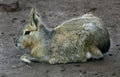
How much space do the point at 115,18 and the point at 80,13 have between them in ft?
3.14

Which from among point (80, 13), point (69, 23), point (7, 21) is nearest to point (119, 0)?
point (80, 13)

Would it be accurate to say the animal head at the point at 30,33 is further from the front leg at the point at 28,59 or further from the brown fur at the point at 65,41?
the front leg at the point at 28,59

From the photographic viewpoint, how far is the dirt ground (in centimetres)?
810

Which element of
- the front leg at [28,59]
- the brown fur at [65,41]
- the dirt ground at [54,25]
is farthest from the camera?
the front leg at [28,59]

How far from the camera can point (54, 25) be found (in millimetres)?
10977

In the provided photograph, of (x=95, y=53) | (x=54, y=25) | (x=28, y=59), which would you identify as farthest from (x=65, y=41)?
(x=54, y=25)

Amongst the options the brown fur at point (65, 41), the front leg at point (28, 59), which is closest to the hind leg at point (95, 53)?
the brown fur at point (65, 41)

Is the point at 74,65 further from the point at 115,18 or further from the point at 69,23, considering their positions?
the point at 115,18

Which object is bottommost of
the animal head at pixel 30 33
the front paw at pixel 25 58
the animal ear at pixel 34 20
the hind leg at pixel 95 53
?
the front paw at pixel 25 58

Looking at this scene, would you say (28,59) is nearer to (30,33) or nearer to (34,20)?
(30,33)

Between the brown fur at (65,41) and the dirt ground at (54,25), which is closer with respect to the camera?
the dirt ground at (54,25)

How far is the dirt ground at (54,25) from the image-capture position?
810cm

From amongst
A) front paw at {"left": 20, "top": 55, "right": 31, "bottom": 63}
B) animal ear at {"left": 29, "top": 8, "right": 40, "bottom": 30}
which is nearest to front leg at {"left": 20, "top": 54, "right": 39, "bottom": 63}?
front paw at {"left": 20, "top": 55, "right": 31, "bottom": 63}

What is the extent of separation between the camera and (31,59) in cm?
857
